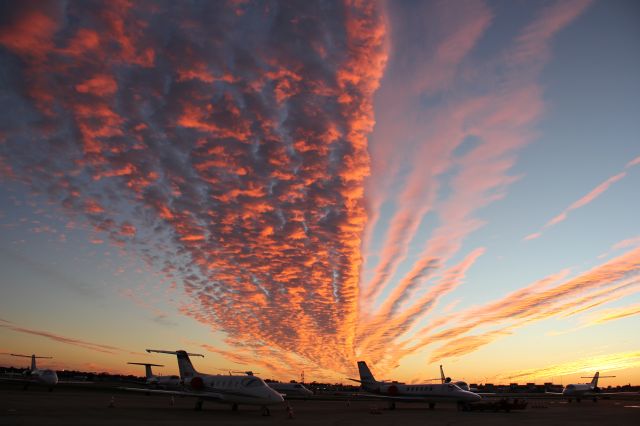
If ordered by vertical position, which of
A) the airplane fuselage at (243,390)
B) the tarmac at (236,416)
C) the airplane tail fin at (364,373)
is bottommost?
the tarmac at (236,416)

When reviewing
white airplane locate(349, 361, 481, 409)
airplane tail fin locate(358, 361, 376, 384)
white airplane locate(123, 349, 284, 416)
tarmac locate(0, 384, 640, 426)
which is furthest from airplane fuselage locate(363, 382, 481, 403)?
white airplane locate(123, 349, 284, 416)

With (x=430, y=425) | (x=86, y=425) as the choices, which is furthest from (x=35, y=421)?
(x=430, y=425)

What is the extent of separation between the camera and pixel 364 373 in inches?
2493

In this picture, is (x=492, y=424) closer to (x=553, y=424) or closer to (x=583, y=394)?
(x=553, y=424)

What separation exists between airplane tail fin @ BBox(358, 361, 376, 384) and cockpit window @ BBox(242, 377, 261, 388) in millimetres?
31667

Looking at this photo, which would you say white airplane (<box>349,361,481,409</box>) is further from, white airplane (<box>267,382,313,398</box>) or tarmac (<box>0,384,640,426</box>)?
white airplane (<box>267,382,313,398</box>)

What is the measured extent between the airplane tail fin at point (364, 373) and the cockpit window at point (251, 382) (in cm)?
3167

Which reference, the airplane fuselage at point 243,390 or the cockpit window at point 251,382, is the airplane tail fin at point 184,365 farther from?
the cockpit window at point 251,382

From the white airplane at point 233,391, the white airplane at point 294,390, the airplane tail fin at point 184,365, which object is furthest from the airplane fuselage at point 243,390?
the white airplane at point 294,390

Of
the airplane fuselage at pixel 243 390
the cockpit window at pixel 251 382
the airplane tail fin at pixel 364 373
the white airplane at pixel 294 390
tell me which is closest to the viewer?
the airplane fuselage at pixel 243 390

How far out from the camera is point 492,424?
86.8 feet

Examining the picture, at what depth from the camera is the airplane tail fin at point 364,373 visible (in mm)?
61938

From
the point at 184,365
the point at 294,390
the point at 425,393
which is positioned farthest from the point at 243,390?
the point at 294,390

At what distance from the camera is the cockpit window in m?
33.7
